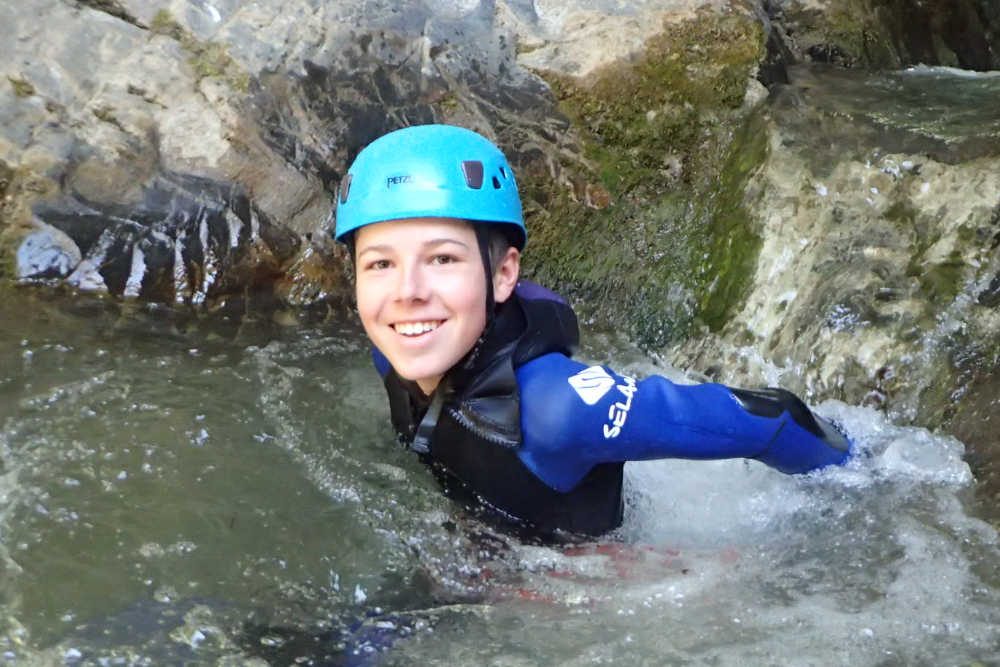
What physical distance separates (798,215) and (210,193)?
256 cm

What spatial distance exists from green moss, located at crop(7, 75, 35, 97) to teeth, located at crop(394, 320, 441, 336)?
9.12 ft

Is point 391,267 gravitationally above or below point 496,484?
above

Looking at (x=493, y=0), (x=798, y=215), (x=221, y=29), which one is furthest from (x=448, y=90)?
(x=798, y=215)

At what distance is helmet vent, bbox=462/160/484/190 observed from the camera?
3168mm

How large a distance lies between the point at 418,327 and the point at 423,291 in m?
0.11

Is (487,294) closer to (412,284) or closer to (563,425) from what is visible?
(412,284)

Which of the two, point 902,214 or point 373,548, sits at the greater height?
point 902,214

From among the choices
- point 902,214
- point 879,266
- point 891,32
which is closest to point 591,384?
point 879,266

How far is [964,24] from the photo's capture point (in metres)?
6.20

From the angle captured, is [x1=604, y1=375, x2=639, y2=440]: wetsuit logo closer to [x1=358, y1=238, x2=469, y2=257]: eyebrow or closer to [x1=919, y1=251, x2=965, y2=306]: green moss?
[x1=358, y1=238, x2=469, y2=257]: eyebrow

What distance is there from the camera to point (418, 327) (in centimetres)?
311

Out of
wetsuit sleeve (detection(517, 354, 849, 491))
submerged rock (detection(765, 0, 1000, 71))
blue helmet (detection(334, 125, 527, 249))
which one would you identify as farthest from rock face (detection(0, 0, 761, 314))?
wetsuit sleeve (detection(517, 354, 849, 491))

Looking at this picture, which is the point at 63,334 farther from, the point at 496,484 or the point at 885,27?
the point at 885,27

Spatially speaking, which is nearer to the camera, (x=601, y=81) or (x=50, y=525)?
(x=50, y=525)
